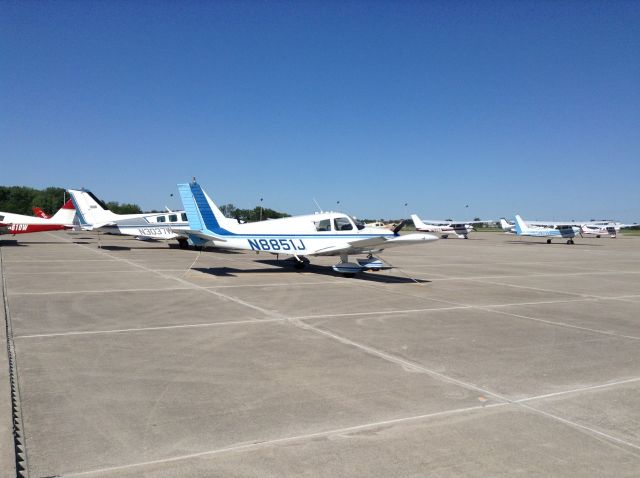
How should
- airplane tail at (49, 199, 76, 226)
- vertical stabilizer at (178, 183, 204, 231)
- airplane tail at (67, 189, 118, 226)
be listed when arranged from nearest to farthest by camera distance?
vertical stabilizer at (178, 183, 204, 231)
airplane tail at (67, 189, 118, 226)
airplane tail at (49, 199, 76, 226)

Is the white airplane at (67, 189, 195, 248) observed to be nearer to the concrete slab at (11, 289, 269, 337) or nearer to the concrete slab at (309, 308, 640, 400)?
the concrete slab at (11, 289, 269, 337)

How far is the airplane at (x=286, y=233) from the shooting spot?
15773 mm

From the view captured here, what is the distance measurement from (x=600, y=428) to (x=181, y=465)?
3.62m

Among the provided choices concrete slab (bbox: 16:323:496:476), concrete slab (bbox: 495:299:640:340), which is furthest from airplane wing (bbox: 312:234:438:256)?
concrete slab (bbox: 16:323:496:476)

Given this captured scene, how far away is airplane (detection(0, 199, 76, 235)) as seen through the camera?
29031 mm

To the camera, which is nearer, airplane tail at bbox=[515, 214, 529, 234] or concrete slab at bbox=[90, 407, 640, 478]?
concrete slab at bbox=[90, 407, 640, 478]

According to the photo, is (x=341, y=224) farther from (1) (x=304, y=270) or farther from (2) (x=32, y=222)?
(2) (x=32, y=222)

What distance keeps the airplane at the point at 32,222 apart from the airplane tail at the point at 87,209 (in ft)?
6.16

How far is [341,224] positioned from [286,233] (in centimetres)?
192

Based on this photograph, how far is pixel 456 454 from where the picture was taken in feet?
12.2

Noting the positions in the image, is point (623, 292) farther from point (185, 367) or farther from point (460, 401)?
point (185, 367)

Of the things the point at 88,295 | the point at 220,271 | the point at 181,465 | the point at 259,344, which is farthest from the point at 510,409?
the point at 220,271

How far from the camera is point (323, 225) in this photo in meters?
16.3

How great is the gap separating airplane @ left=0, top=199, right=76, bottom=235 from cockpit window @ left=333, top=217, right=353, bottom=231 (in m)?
22.5
